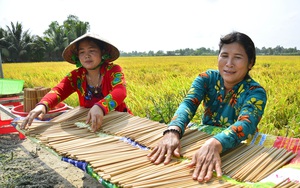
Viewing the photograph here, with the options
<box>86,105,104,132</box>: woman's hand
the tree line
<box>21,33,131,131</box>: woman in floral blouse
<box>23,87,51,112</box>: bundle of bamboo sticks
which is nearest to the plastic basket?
<box>23,87,51,112</box>: bundle of bamboo sticks

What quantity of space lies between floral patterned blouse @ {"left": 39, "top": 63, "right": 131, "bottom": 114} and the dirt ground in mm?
528

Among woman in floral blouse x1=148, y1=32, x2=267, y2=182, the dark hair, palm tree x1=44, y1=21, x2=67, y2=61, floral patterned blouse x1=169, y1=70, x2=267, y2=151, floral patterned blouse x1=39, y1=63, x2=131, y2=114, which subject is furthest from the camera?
palm tree x1=44, y1=21, x2=67, y2=61

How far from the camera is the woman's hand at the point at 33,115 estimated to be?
186 centimetres

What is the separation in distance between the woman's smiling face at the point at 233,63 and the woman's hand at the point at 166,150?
485 mm

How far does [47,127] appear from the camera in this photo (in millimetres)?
1847

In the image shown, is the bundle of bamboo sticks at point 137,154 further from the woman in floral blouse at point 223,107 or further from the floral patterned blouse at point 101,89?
the floral patterned blouse at point 101,89

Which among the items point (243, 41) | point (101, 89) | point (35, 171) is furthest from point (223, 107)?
point (35, 171)

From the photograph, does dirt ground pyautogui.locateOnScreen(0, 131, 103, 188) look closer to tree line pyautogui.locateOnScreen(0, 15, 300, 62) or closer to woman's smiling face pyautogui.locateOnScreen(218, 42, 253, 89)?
woman's smiling face pyautogui.locateOnScreen(218, 42, 253, 89)

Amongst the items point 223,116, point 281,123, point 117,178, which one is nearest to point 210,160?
point 117,178

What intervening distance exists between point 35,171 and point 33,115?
1.00 metres

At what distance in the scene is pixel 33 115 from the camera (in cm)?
191

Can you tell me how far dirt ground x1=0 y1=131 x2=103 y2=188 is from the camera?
238cm

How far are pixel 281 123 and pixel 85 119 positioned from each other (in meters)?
2.03

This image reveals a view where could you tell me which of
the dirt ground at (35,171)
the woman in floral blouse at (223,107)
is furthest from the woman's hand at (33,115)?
the woman in floral blouse at (223,107)
